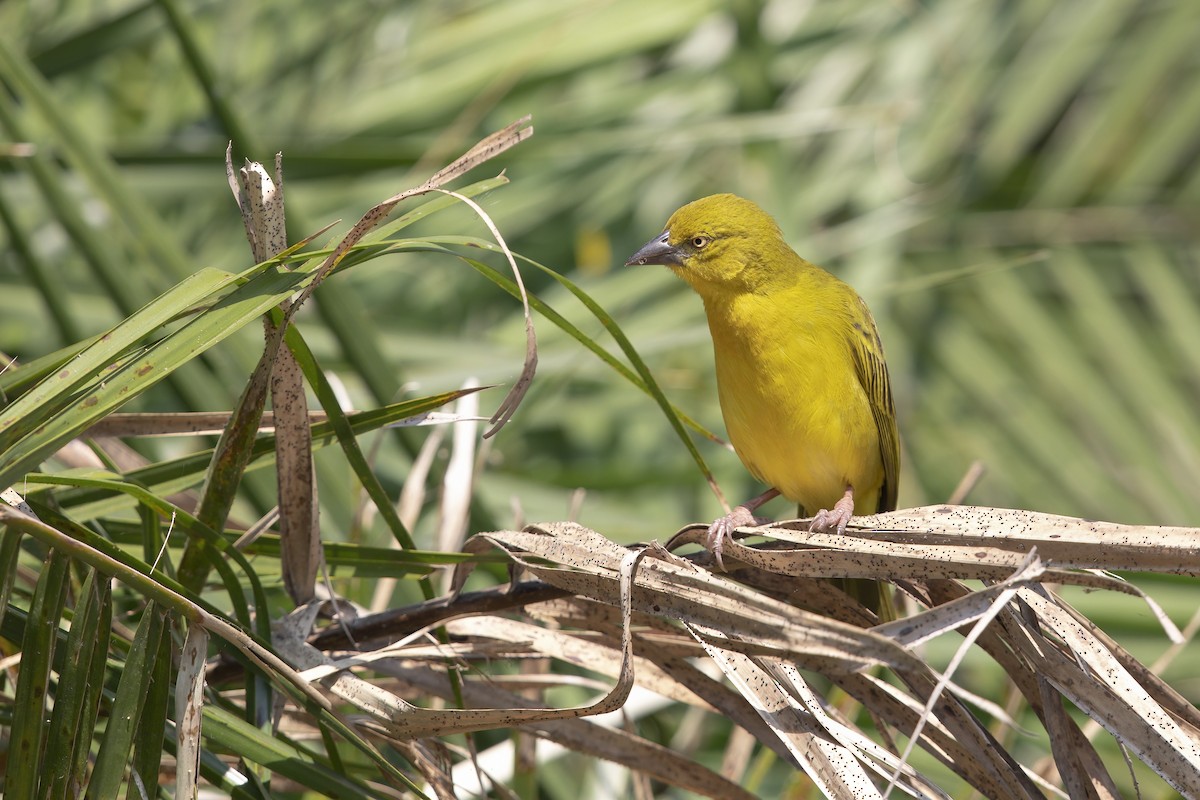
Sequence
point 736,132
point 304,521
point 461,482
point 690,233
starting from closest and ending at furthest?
point 304,521 < point 461,482 < point 690,233 < point 736,132

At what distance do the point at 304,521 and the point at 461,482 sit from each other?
683 millimetres

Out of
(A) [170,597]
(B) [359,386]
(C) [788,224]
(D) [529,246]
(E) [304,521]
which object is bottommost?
(A) [170,597]

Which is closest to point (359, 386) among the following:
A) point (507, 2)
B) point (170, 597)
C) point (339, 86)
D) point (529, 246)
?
point (529, 246)

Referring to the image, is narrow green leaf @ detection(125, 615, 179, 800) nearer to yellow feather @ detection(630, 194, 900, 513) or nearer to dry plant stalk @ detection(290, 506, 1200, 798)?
dry plant stalk @ detection(290, 506, 1200, 798)

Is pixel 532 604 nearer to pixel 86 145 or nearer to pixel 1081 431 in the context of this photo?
pixel 86 145

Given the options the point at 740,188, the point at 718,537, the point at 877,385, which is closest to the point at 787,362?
the point at 877,385

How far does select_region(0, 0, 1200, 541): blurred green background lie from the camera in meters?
4.00

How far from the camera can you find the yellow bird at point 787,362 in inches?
125

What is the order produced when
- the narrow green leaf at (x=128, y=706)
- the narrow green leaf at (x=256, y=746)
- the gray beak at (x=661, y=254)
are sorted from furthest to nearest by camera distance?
1. the gray beak at (x=661, y=254)
2. the narrow green leaf at (x=256, y=746)
3. the narrow green leaf at (x=128, y=706)

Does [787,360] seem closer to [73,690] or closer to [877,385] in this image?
[877,385]

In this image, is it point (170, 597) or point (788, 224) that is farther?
point (788, 224)

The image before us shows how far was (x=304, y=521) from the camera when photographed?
1939mm

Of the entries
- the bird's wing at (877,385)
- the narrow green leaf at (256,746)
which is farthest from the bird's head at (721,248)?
the narrow green leaf at (256,746)

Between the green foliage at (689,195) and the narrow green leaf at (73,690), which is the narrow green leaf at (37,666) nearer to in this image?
the narrow green leaf at (73,690)
